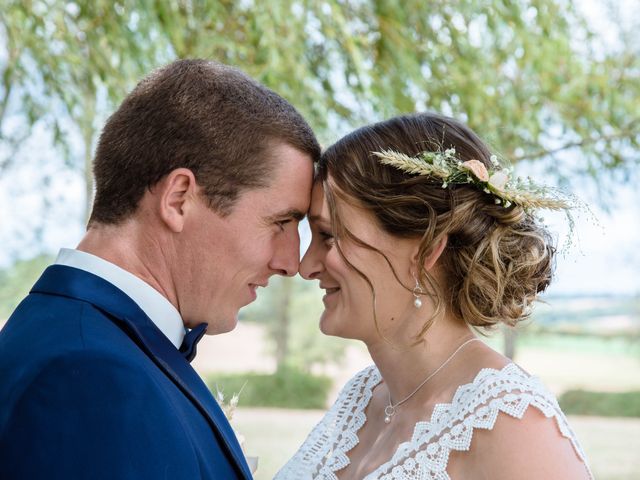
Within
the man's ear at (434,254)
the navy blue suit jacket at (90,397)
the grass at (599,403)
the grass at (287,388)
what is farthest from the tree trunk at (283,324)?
the navy blue suit jacket at (90,397)

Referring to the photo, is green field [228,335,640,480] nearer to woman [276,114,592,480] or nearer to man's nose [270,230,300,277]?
woman [276,114,592,480]

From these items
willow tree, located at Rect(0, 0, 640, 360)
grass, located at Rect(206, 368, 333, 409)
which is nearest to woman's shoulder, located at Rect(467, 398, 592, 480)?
willow tree, located at Rect(0, 0, 640, 360)

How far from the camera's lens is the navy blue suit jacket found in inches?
52.3

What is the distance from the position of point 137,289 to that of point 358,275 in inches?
27.1

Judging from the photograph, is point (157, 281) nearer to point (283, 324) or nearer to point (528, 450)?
point (528, 450)

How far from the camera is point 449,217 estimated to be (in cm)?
220

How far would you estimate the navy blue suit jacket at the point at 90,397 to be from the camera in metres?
1.33

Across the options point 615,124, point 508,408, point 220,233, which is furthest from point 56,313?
point 615,124

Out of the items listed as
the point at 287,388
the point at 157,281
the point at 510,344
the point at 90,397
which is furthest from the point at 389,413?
the point at 287,388

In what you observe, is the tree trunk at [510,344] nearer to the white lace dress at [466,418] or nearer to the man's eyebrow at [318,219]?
the white lace dress at [466,418]

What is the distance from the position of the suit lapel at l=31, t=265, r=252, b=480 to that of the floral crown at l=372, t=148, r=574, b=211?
0.77 m

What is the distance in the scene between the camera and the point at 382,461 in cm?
224

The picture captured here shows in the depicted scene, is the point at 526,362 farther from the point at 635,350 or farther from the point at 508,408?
the point at 508,408

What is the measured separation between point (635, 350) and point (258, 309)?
5444 millimetres
